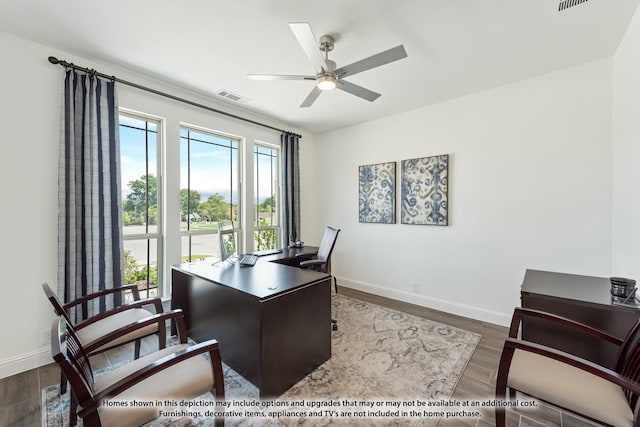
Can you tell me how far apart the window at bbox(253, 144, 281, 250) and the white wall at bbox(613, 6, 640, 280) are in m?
4.03

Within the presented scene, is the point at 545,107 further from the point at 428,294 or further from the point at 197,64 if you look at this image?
the point at 197,64

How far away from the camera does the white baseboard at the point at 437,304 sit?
3014mm

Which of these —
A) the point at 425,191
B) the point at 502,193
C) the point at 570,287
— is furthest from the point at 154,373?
the point at 502,193

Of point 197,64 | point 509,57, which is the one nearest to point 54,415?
point 197,64

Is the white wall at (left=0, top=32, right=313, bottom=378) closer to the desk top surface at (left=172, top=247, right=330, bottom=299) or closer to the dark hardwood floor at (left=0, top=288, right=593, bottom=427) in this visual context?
the dark hardwood floor at (left=0, top=288, right=593, bottom=427)

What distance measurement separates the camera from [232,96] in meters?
3.31

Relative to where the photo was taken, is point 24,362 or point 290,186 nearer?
point 24,362

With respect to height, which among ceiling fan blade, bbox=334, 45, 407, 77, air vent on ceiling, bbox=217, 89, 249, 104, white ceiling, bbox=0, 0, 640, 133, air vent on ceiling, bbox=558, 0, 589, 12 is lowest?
ceiling fan blade, bbox=334, 45, 407, 77

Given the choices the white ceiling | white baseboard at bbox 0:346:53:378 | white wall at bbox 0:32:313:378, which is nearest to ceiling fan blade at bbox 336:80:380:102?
the white ceiling

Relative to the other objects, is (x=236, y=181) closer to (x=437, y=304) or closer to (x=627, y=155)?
(x=437, y=304)

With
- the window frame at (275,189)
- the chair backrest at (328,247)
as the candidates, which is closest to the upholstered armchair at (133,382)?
the chair backrest at (328,247)

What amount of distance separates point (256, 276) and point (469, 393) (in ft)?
6.19

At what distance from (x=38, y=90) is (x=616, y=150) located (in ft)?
17.2

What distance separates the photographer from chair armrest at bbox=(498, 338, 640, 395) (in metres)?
1.11
